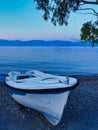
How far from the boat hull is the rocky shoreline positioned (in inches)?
12.2

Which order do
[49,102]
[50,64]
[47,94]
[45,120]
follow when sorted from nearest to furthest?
[47,94] → [49,102] → [45,120] → [50,64]

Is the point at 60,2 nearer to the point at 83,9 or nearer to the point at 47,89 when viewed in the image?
the point at 83,9

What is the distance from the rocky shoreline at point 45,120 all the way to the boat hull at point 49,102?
31 centimetres

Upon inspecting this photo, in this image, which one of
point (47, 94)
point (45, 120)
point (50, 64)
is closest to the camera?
point (47, 94)

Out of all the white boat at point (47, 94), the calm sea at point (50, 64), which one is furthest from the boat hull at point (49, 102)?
the calm sea at point (50, 64)

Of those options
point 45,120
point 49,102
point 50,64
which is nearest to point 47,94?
point 49,102

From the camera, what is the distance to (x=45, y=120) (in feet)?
33.8

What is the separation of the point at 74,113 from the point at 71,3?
5807 mm

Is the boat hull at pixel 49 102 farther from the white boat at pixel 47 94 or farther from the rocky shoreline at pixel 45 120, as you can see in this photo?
the rocky shoreline at pixel 45 120

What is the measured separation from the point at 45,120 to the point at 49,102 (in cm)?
84

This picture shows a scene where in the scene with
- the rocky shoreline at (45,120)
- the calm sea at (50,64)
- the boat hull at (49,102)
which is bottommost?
the calm sea at (50,64)

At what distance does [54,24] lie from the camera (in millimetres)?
15383

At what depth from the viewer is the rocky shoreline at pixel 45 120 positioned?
9789 millimetres

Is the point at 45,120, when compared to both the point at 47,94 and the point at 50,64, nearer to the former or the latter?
the point at 47,94
